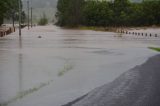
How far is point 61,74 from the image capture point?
16656mm

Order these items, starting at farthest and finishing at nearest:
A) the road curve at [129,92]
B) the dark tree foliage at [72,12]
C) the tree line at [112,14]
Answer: the tree line at [112,14] < the dark tree foliage at [72,12] < the road curve at [129,92]

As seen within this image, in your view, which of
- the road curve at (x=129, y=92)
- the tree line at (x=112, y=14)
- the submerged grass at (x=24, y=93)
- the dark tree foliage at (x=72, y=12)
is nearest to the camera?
the road curve at (x=129, y=92)

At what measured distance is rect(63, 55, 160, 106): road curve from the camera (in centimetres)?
1068

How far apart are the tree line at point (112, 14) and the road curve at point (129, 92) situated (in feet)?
355

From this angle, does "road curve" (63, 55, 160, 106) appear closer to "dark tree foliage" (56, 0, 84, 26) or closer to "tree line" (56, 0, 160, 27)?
"dark tree foliage" (56, 0, 84, 26)

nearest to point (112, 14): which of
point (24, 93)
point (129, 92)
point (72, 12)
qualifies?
point (72, 12)

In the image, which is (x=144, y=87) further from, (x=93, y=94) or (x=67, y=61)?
(x=67, y=61)

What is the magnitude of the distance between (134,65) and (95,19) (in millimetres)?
106360

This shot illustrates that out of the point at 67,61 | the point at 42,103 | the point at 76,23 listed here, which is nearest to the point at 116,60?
the point at 67,61

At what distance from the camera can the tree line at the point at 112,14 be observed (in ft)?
409

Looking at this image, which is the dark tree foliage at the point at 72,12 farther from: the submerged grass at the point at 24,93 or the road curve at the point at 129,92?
the submerged grass at the point at 24,93

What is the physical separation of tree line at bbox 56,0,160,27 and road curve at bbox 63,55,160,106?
10823cm

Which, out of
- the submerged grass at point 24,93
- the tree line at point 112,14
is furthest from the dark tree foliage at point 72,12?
the submerged grass at point 24,93

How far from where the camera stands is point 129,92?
40.2 feet
